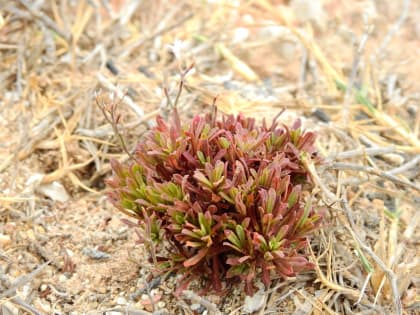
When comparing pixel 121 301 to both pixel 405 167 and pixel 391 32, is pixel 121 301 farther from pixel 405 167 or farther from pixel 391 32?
pixel 391 32

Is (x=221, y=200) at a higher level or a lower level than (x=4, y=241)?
higher

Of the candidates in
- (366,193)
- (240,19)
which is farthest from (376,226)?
(240,19)

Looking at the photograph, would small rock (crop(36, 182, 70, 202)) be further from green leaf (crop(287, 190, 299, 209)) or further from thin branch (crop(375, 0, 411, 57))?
thin branch (crop(375, 0, 411, 57))

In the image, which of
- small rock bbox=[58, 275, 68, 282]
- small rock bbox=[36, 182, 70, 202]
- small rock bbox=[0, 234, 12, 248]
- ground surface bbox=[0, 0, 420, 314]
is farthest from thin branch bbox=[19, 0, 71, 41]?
small rock bbox=[58, 275, 68, 282]

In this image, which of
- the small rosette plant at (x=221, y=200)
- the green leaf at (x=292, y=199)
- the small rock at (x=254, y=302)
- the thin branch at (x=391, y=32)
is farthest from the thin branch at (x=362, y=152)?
the thin branch at (x=391, y=32)

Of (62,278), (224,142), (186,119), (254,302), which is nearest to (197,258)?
(254,302)
